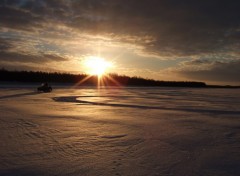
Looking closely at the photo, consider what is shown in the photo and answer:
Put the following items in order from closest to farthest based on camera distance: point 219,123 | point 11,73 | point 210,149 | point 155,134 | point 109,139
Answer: point 210,149 → point 109,139 → point 155,134 → point 219,123 → point 11,73

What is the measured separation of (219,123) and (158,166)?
200 inches

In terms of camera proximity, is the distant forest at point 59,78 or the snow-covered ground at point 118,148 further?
the distant forest at point 59,78

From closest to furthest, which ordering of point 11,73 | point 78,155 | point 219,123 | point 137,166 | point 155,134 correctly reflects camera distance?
1. point 137,166
2. point 78,155
3. point 155,134
4. point 219,123
5. point 11,73

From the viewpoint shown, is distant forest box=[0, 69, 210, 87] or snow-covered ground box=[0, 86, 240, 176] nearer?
snow-covered ground box=[0, 86, 240, 176]

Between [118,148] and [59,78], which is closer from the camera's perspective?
[118,148]

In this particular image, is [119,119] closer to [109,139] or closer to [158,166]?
[109,139]

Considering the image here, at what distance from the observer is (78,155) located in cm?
491

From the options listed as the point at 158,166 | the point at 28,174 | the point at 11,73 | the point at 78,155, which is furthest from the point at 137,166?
the point at 11,73

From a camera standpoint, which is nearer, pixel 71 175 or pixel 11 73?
pixel 71 175

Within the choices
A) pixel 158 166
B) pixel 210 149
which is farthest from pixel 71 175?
pixel 210 149

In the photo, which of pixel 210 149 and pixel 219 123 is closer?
pixel 210 149

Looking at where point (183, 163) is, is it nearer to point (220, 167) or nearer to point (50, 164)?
point (220, 167)

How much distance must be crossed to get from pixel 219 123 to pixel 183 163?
4.72m

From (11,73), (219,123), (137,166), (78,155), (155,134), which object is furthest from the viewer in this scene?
(11,73)
